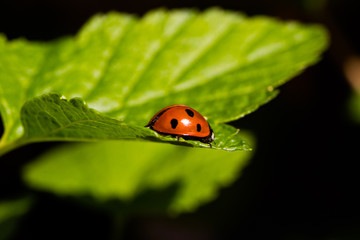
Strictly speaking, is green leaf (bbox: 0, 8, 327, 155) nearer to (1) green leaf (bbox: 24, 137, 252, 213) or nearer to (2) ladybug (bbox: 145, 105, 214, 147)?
(2) ladybug (bbox: 145, 105, 214, 147)

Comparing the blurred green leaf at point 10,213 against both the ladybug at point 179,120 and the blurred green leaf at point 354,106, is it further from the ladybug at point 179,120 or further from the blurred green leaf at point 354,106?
the blurred green leaf at point 354,106

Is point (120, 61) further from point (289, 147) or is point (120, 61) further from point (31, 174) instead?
point (289, 147)

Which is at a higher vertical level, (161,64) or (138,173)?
(138,173)

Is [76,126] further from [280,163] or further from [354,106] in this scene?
[280,163]

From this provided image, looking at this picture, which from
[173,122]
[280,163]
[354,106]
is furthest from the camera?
[280,163]

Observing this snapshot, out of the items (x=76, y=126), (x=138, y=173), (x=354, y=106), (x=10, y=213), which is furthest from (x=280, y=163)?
(x=76, y=126)

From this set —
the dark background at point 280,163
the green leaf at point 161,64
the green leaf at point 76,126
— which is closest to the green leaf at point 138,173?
the dark background at point 280,163
